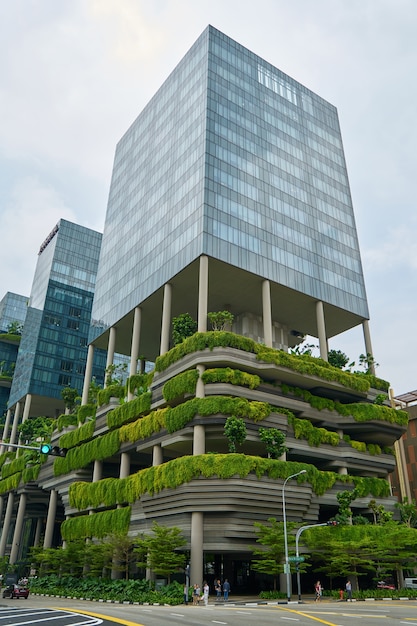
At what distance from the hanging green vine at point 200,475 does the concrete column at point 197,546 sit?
3.43 meters

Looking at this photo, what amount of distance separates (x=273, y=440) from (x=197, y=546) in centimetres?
1246

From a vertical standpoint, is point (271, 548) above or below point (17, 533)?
below

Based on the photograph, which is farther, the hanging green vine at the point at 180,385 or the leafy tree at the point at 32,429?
the leafy tree at the point at 32,429

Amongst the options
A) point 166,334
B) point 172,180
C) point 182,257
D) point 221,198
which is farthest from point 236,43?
point 166,334

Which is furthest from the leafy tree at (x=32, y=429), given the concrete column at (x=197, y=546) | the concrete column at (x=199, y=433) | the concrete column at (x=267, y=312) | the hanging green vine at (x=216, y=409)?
the concrete column at (x=197, y=546)

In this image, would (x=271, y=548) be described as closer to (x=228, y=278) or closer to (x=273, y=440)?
(x=273, y=440)

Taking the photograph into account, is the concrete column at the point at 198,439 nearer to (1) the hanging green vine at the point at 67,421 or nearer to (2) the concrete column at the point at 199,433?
(2) the concrete column at the point at 199,433

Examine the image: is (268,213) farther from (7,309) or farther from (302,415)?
(7,309)

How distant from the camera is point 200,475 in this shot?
4903cm

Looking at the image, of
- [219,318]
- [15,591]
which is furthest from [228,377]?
[15,591]

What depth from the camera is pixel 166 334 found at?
218 feet

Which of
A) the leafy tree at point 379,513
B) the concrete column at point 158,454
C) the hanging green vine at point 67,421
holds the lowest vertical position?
the leafy tree at point 379,513

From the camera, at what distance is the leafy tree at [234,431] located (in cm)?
5094

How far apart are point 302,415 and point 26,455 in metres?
54.2
